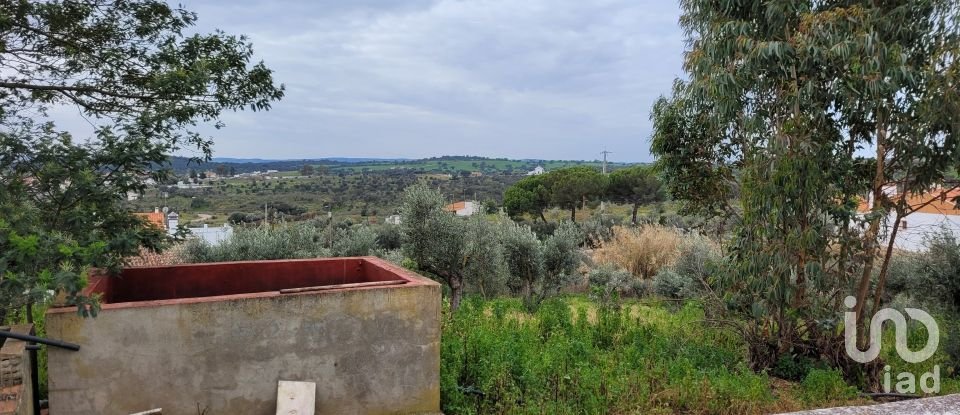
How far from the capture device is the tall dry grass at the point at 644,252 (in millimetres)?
15820

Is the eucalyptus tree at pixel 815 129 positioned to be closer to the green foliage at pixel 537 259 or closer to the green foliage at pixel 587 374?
the green foliage at pixel 587 374

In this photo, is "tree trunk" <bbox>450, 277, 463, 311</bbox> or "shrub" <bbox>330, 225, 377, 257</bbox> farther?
"shrub" <bbox>330, 225, 377, 257</bbox>

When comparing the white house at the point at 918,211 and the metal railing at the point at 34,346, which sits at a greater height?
the white house at the point at 918,211

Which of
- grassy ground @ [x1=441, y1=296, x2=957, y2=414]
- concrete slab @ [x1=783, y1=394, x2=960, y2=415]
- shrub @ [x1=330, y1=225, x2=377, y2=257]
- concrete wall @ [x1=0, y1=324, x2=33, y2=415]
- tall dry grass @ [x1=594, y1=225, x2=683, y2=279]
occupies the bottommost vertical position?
tall dry grass @ [x1=594, y1=225, x2=683, y2=279]

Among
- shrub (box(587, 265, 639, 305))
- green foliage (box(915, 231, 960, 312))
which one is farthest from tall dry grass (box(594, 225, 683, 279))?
green foliage (box(915, 231, 960, 312))

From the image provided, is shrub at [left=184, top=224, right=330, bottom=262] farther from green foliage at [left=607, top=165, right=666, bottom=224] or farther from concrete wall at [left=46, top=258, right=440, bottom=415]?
green foliage at [left=607, top=165, right=666, bottom=224]

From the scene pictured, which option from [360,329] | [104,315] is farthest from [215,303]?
[360,329]

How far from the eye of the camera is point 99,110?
6.18 metres

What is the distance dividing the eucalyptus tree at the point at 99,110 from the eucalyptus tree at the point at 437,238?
3.60 m

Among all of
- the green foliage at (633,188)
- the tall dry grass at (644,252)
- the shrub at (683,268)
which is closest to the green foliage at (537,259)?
the shrub at (683,268)

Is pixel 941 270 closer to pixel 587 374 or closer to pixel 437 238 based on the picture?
pixel 587 374

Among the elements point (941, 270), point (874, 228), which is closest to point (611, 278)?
point (941, 270)

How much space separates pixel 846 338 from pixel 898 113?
2.33m

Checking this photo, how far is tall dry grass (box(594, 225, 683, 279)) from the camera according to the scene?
623 inches
